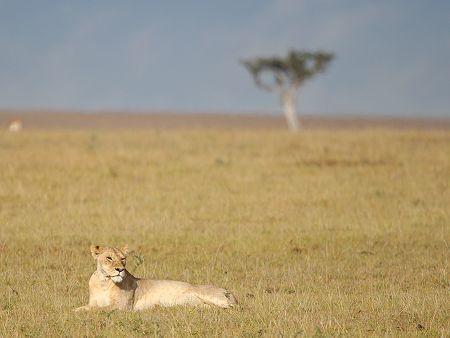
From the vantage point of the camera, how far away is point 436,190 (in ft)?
73.5

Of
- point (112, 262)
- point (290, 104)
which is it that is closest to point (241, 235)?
point (112, 262)

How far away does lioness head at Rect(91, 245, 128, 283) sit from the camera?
9.84 metres

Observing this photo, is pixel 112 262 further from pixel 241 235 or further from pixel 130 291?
pixel 241 235

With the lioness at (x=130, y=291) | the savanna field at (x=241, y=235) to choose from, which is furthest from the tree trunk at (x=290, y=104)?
the lioness at (x=130, y=291)

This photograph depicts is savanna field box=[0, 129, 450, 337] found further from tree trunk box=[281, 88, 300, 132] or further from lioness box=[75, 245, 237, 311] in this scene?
tree trunk box=[281, 88, 300, 132]

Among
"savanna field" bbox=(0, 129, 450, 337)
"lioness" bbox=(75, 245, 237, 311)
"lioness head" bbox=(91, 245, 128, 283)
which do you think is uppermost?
"lioness head" bbox=(91, 245, 128, 283)

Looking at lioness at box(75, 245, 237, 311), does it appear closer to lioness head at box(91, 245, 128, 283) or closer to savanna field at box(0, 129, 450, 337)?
lioness head at box(91, 245, 128, 283)

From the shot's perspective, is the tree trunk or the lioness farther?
the tree trunk

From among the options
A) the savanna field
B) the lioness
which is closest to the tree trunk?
the savanna field

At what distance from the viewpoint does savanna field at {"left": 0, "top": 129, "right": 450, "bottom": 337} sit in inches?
387

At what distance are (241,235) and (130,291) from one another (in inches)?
236

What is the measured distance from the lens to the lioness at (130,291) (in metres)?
9.91

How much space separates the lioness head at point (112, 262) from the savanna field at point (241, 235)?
1.38ft

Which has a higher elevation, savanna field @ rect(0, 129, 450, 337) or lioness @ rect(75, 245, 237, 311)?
lioness @ rect(75, 245, 237, 311)
